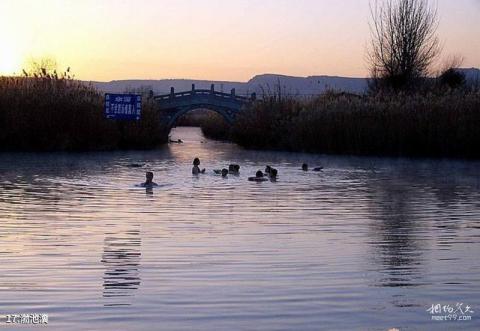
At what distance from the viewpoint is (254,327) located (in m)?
7.08

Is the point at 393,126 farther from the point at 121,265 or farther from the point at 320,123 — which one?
the point at 121,265

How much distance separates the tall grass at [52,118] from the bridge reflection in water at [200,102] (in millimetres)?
21387

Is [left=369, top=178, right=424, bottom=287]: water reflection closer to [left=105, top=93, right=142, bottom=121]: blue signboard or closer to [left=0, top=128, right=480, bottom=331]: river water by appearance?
[left=0, top=128, right=480, bottom=331]: river water

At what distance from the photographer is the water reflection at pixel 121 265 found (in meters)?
8.16

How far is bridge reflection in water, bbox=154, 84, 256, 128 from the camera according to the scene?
225 ft

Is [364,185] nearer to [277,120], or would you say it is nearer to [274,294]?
[274,294]

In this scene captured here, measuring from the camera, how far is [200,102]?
70.6 meters

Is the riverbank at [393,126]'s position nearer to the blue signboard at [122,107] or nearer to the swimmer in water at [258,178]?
the blue signboard at [122,107]

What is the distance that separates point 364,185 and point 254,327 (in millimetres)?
16220

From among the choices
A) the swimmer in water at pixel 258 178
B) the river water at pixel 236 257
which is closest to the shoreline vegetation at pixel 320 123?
the swimmer in water at pixel 258 178
